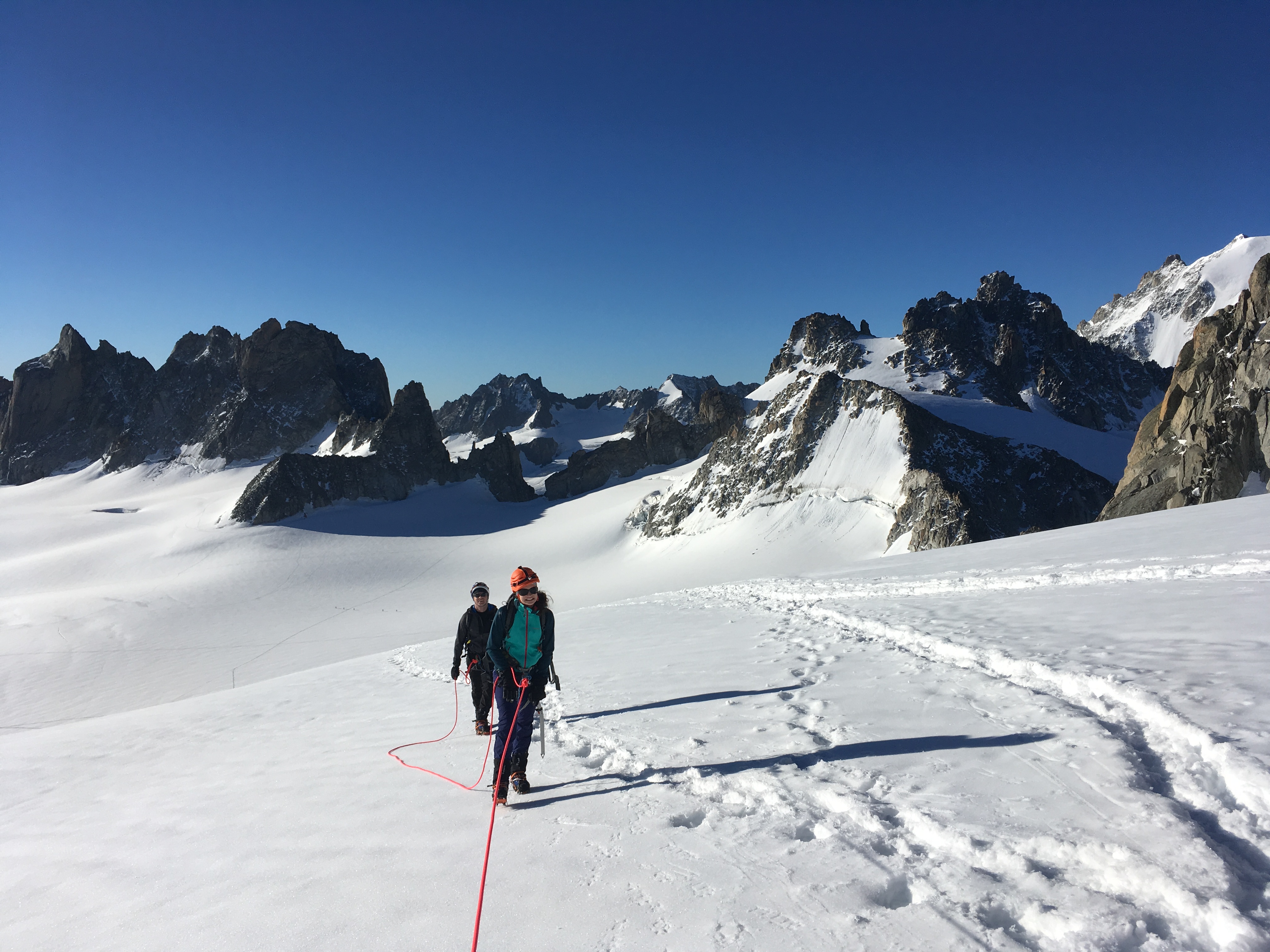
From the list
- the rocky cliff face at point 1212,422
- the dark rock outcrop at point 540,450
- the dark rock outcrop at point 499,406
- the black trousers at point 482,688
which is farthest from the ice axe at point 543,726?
the dark rock outcrop at point 499,406

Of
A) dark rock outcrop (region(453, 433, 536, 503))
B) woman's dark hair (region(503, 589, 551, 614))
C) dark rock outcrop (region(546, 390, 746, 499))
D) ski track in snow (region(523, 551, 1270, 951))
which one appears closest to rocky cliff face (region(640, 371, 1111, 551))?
ski track in snow (region(523, 551, 1270, 951))

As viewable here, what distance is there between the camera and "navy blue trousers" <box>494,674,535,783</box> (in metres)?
4.55

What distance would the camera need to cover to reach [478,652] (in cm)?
662

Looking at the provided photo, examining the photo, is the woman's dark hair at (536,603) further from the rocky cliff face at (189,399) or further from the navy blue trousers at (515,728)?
the rocky cliff face at (189,399)

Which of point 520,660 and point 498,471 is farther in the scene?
point 498,471

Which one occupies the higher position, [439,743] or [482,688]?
[482,688]

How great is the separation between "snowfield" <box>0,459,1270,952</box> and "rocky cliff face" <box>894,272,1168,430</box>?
55.3m

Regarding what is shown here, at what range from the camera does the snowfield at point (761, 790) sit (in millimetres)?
2754

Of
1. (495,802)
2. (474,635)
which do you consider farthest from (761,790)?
(474,635)

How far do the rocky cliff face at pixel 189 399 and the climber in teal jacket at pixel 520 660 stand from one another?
8157 cm

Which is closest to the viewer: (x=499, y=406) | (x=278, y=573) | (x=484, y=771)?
(x=484, y=771)

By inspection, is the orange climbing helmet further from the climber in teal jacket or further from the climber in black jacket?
the climber in black jacket

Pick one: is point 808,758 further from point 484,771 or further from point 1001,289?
point 1001,289

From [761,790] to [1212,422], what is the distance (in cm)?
2423
